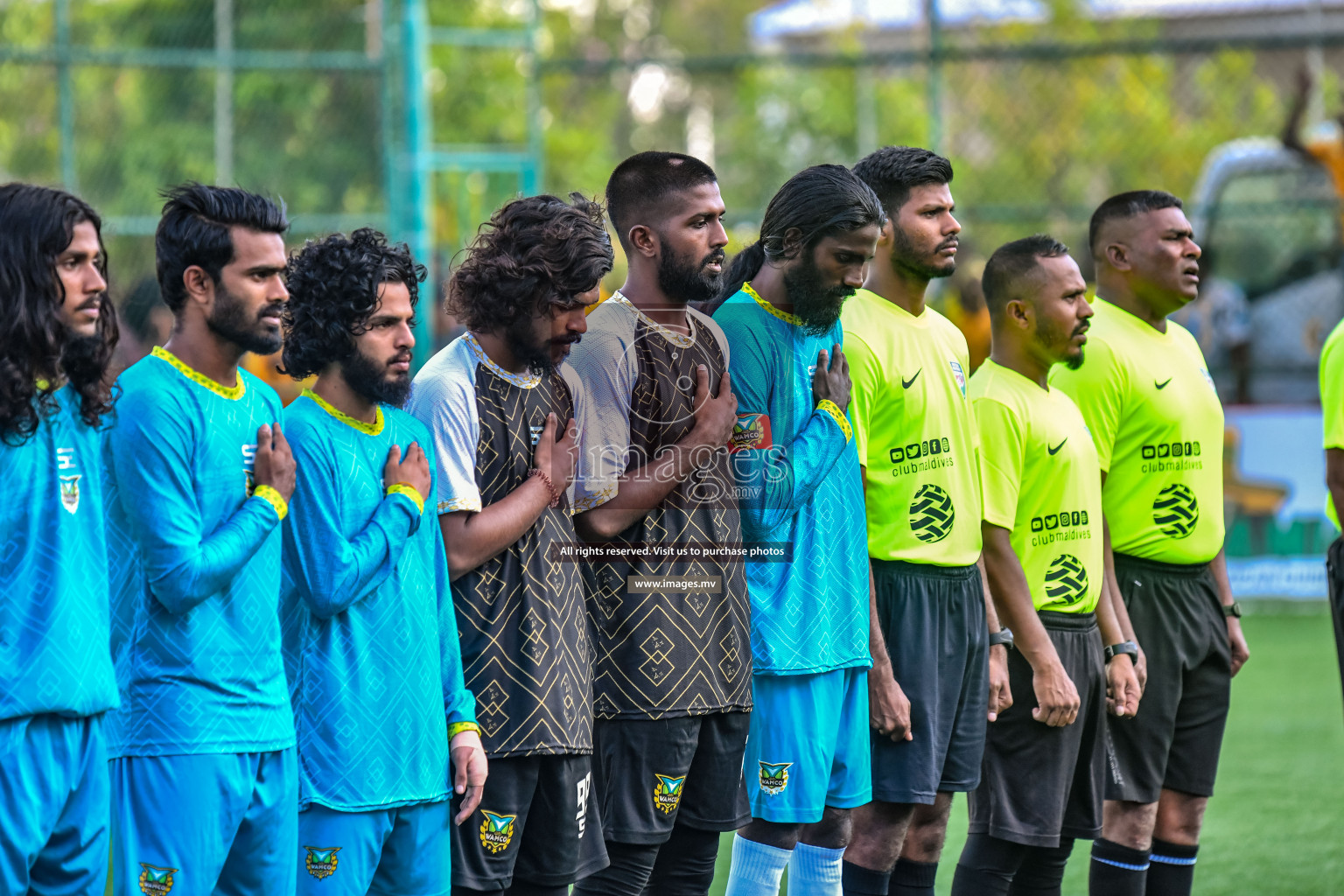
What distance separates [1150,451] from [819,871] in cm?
177

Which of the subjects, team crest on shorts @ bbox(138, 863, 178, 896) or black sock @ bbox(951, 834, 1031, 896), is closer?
team crest on shorts @ bbox(138, 863, 178, 896)

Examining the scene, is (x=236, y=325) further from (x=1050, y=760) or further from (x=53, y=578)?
(x=1050, y=760)

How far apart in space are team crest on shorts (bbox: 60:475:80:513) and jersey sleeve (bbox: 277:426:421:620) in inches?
17.8

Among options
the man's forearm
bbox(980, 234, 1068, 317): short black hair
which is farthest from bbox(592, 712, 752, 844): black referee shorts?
bbox(980, 234, 1068, 317): short black hair

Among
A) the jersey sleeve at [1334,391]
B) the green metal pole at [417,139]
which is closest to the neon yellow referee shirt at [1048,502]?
the jersey sleeve at [1334,391]

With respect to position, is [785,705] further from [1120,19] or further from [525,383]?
[1120,19]

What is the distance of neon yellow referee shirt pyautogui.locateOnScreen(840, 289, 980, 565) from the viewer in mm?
4270

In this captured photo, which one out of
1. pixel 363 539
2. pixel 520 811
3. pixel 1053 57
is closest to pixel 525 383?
pixel 363 539

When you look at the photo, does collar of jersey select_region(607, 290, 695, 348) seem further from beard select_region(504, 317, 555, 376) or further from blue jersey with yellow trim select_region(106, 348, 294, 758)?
blue jersey with yellow trim select_region(106, 348, 294, 758)

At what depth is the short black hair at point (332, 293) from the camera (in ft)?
11.4

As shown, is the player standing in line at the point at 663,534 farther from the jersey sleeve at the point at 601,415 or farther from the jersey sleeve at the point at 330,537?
the jersey sleeve at the point at 330,537

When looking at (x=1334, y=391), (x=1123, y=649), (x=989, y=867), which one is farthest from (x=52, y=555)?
(x=1334, y=391)

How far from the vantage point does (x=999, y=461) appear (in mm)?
4520

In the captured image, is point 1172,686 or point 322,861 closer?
point 322,861
